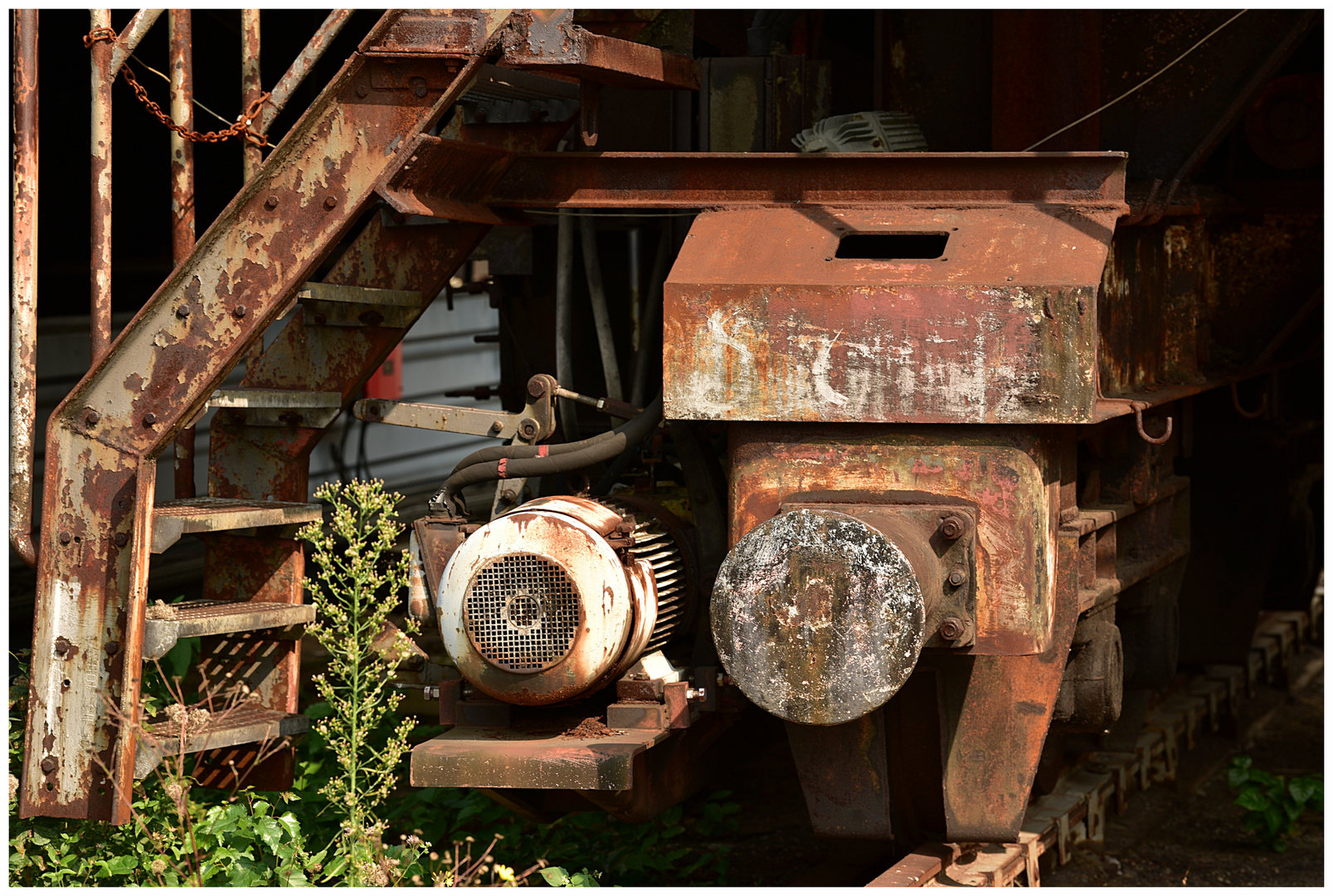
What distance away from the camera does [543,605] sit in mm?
4066

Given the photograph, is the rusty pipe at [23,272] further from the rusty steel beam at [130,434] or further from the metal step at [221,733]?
the metal step at [221,733]

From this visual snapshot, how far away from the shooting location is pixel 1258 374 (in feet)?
20.6

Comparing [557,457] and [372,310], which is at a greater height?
[372,310]

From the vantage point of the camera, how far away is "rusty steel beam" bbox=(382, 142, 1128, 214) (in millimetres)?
4277

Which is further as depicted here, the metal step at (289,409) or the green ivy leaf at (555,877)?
the metal step at (289,409)

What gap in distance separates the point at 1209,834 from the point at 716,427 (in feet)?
9.17

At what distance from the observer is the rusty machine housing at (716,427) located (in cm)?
396

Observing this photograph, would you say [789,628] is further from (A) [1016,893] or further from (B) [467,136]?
(B) [467,136]

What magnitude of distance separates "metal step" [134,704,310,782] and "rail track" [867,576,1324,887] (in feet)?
6.09

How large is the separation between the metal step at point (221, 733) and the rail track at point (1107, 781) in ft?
6.09

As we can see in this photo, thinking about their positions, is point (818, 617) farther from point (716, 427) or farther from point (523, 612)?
point (716, 427)

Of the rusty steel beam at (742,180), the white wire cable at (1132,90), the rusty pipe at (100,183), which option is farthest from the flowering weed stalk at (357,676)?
the white wire cable at (1132,90)

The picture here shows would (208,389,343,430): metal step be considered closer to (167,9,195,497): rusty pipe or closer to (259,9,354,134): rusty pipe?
(167,9,195,497): rusty pipe

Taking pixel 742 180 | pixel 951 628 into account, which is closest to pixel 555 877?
pixel 951 628
